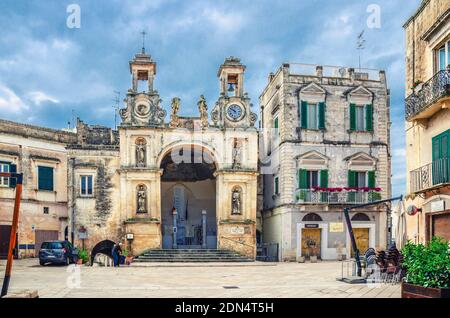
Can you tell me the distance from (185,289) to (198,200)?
72.7 feet

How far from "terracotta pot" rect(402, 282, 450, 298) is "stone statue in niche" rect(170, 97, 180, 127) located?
23.3 metres

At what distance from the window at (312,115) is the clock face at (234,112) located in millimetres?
3806

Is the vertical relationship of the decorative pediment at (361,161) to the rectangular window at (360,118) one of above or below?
below

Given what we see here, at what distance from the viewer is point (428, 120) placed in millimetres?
18625

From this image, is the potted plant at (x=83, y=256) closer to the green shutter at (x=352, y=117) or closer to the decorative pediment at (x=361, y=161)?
the decorative pediment at (x=361, y=161)

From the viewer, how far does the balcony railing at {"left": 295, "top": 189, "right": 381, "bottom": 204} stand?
33438 millimetres

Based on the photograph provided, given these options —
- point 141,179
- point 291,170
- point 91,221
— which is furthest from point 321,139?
point 91,221

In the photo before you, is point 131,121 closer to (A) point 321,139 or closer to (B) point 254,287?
(A) point 321,139

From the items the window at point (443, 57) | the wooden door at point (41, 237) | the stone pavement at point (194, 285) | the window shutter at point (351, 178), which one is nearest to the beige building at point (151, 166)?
the wooden door at point (41, 237)

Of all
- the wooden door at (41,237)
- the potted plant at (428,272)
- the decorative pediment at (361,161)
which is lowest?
the wooden door at (41,237)

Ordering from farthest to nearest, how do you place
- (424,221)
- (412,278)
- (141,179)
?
(141,179)
(424,221)
(412,278)

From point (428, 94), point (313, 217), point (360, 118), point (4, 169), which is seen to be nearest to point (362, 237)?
point (313, 217)

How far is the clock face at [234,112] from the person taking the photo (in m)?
34.5

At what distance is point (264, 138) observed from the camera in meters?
39.2
